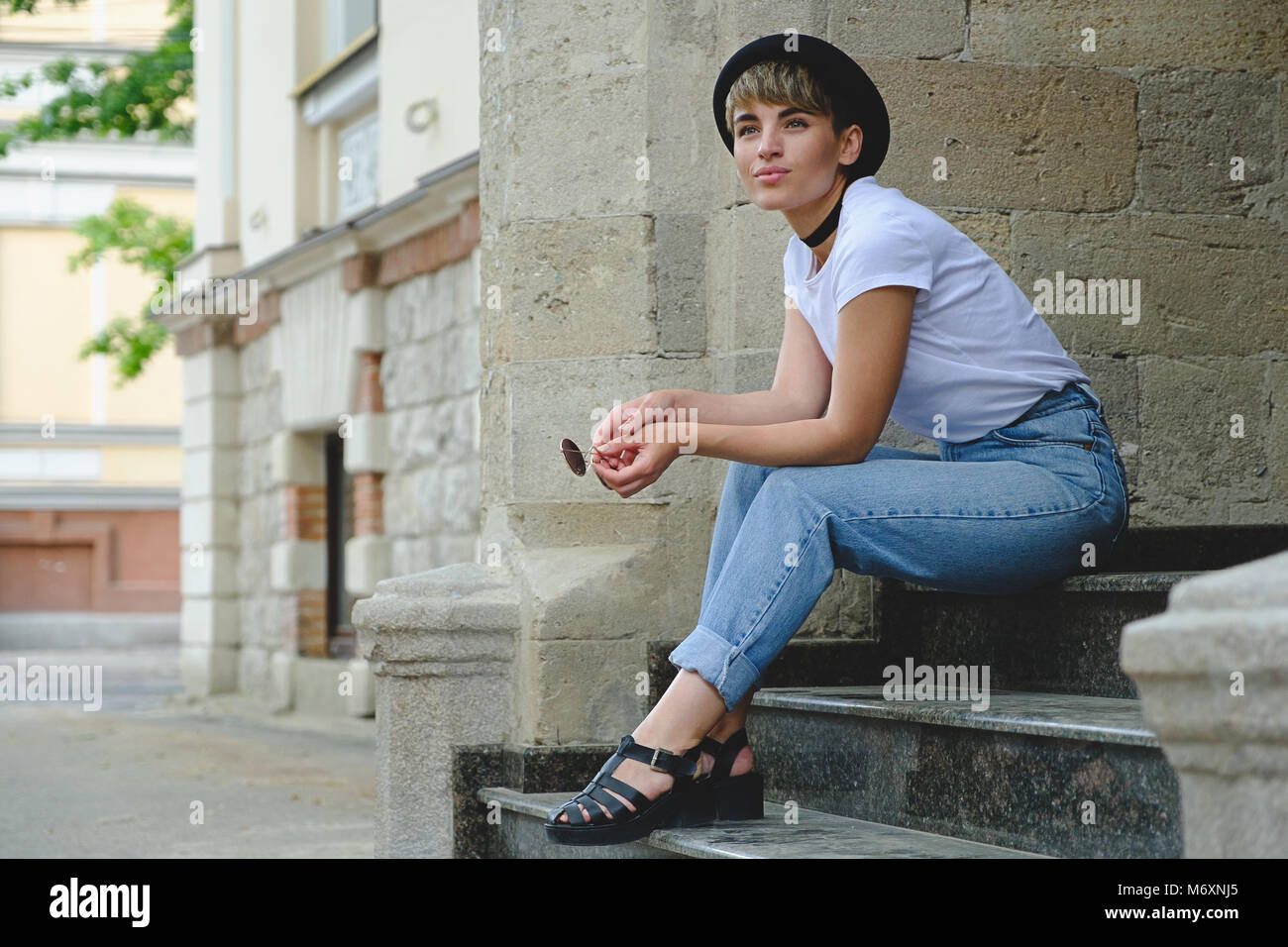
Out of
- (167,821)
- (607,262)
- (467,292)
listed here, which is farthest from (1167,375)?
(467,292)

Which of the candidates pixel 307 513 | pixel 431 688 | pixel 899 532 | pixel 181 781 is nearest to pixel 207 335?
pixel 307 513

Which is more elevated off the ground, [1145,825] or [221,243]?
[221,243]

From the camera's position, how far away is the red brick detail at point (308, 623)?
10.3 m

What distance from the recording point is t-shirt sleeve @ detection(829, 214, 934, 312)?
2.80 metres

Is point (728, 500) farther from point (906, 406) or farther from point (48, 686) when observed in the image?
point (48, 686)

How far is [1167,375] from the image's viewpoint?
3.88 meters

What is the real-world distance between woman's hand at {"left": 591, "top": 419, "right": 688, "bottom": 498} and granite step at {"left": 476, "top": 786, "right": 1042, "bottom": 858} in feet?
1.92

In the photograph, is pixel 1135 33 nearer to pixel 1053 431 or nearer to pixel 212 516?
pixel 1053 431

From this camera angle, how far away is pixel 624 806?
8.89 ft

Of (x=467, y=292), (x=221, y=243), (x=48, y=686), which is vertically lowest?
(x=48, y=686)

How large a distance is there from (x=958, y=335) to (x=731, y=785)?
2.83ft

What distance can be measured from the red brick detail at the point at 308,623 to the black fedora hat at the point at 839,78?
301 inches
